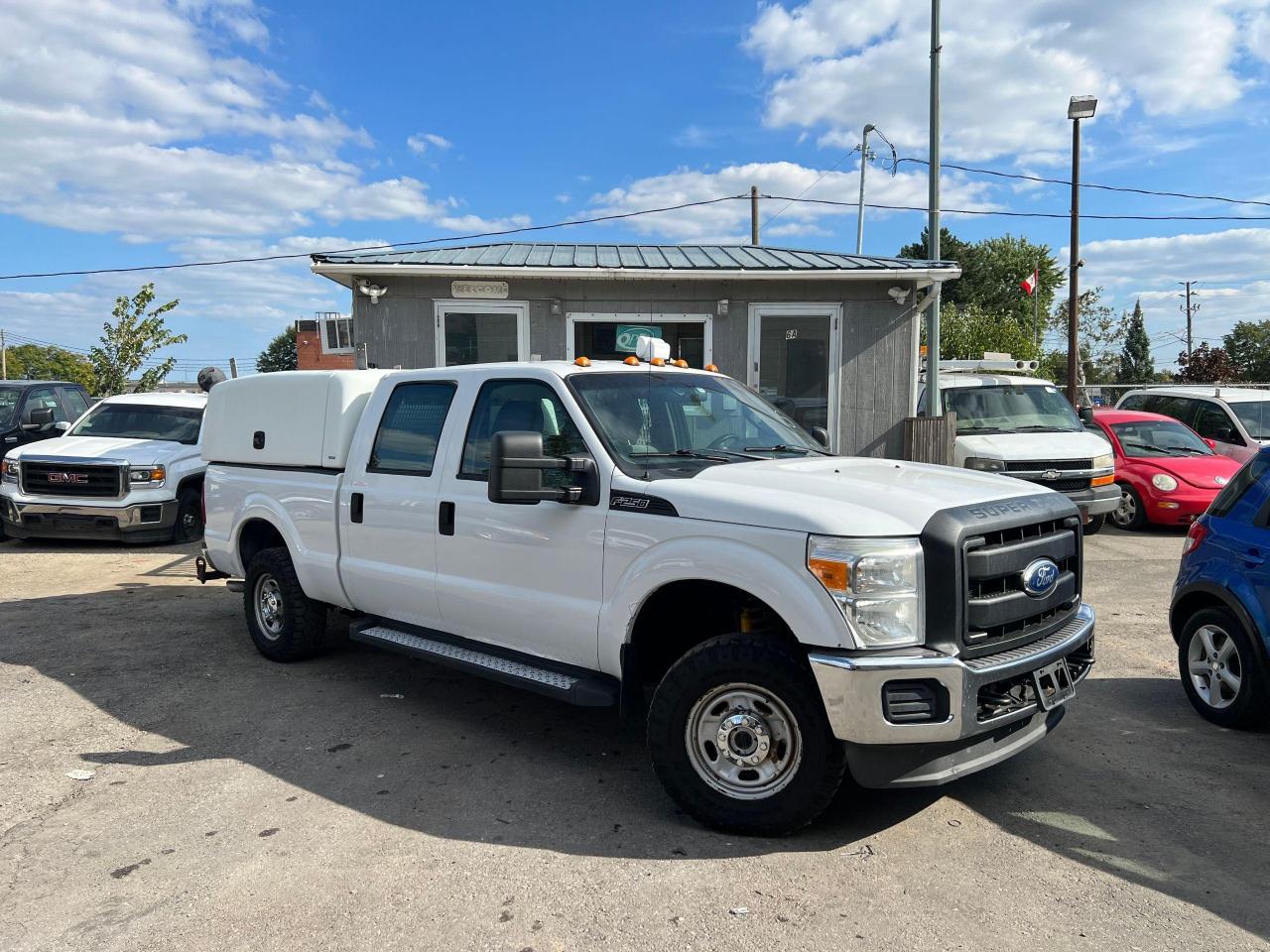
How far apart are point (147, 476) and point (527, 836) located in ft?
29.4

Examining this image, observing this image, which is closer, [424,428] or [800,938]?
[800,938]

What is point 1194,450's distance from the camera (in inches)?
488

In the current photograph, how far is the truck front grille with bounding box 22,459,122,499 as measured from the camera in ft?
34.9

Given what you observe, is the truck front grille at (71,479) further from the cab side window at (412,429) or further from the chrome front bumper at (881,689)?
the chrome front bumper at (881,689)

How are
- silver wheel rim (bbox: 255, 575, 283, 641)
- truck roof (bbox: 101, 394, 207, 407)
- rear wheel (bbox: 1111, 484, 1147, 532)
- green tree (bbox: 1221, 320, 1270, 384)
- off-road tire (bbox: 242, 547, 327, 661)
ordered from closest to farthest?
off-road tire (bbox: 242, 547, 327, 661), silver wheel rim (bbox: 255, 575, 283, 641), rear wheel (bbox: 1111, 484, 1147, 532), truck roof (bbox: 101, 394, 207, 407), green tree (bbox: 1221, 320, 1270, 384)

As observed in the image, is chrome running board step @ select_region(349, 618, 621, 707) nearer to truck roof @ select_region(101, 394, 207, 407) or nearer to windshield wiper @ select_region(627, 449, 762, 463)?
windshield wiper @ select_region(627, 449, 762, 463)

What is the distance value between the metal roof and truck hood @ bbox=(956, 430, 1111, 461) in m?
2.14

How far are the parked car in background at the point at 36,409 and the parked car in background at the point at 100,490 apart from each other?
1139 mm

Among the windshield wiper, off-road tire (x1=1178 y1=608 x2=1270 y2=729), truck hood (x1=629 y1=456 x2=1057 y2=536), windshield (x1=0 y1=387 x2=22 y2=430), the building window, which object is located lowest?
off-road tire (x1=1178 y1=608 x2=1270 y2=729)

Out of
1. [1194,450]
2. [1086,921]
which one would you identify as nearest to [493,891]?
[1086,921]

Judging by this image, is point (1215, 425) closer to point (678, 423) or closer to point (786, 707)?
point (678, 423)

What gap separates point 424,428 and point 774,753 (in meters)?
2.68

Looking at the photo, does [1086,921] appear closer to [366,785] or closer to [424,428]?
[366,785]

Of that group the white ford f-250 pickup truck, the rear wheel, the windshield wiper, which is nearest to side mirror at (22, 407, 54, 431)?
the white ford f-250 pickup truck
